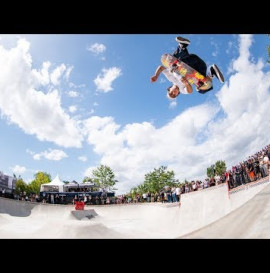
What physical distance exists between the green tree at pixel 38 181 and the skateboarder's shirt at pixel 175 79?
71.8 m

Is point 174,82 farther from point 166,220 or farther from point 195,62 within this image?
point 166,220

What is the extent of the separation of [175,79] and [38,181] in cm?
7876

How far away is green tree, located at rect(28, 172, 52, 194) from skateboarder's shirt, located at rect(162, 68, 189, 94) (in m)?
71.8

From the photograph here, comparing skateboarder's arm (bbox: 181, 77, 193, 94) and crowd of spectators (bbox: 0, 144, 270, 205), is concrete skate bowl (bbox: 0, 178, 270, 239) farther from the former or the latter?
skateboarder's arm (bbox: 181, 77, 193, 94)

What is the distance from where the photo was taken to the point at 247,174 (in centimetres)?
1323

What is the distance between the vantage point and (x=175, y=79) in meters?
8.27

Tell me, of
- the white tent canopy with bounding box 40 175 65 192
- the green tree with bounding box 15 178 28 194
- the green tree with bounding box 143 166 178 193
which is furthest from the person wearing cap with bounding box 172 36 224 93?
the green tree with bounding box 15 178 28 194

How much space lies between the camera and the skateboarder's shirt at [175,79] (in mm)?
8016

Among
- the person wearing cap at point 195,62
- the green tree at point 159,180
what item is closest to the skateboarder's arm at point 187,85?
the person wearing cap at point 195,62

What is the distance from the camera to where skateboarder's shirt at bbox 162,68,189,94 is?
26.3 ft

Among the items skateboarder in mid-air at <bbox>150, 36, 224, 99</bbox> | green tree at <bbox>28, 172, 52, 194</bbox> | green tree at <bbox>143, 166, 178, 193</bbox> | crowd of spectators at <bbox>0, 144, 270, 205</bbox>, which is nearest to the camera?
skateboarder in mid-air at <bbox>150, 36, 224, 99</bbox>
